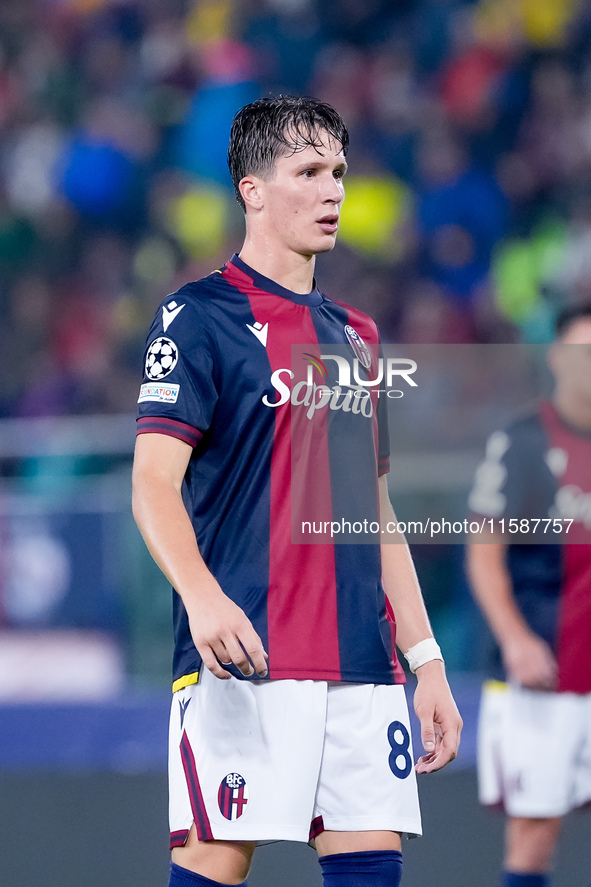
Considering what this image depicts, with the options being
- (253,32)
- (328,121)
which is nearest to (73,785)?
(328,121)

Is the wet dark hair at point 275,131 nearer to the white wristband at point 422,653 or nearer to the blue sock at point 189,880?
the white wristband at point 422,653

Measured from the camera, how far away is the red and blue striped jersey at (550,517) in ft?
11.3

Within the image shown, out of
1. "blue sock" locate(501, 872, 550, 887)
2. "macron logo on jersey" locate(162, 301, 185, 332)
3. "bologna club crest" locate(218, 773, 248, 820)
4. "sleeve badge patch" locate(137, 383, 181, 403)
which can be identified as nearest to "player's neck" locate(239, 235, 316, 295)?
"macron logo on jersey" locate(162, 301, 185, 332)

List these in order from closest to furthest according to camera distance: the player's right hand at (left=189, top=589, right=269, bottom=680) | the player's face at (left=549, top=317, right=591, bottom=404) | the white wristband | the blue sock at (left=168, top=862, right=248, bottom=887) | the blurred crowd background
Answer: the player's right hand at (left=189, top=589, right=269, bottom=680), the blue sock at (left=168, top=862, right=248, bottom=887), the white wristband, the player's face at (left=549, top=317, right=591, bottom=404), the blurred crowd background

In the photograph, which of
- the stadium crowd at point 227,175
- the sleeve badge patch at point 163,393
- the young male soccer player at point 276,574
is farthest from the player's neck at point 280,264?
the stadium crowd at point 227,175

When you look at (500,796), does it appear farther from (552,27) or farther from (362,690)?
(552,27)

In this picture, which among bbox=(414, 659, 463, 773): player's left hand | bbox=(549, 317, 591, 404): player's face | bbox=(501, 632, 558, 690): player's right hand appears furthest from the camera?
bbox=(549, 317, 591, 404): player's face

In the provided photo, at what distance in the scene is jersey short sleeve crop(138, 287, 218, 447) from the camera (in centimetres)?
217

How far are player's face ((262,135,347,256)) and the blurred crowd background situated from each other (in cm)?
491

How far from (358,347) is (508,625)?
1265 mm

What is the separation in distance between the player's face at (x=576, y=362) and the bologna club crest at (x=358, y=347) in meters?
1.27

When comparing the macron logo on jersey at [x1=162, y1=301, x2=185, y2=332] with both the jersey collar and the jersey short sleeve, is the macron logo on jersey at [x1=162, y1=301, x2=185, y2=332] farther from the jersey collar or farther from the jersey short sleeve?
the jersey collar

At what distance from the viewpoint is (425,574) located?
18.3ft

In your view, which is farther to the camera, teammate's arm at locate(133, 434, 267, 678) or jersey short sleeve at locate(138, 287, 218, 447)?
jersey short sleeve at locate(138, 287, 218, 447)
